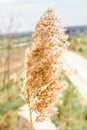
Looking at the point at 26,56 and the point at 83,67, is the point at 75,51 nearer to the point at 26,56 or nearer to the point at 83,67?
the point at 83,67

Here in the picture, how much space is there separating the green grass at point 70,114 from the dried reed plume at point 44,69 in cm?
621

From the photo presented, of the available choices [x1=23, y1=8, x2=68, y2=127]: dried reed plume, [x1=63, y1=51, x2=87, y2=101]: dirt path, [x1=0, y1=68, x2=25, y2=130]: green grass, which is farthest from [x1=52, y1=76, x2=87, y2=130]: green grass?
[x1=23, y1=8, x2=68, y2=127]: dried reed plume

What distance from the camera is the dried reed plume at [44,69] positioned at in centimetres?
229

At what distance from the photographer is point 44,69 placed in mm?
2312

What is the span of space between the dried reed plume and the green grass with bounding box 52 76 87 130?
6.21 meters

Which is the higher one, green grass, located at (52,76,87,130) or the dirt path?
green grass, located at (52,76,87,130)

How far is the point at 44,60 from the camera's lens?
7.51ft

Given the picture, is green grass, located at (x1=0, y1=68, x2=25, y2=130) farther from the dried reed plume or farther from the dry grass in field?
the dried reed plume

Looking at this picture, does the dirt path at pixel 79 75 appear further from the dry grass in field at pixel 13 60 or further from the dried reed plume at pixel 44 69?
the dried reed plume at pixel 44 69

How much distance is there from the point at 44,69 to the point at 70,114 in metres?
7.30

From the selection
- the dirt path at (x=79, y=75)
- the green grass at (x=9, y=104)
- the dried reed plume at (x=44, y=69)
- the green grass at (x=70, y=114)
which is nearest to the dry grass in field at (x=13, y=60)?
the green grass at (x=9, y=104)

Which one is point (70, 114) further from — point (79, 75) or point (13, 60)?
point (13, 60)

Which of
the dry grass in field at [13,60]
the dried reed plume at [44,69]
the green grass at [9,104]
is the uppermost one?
the dried reed plume at [44,69]

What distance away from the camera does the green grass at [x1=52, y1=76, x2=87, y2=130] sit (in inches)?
347
